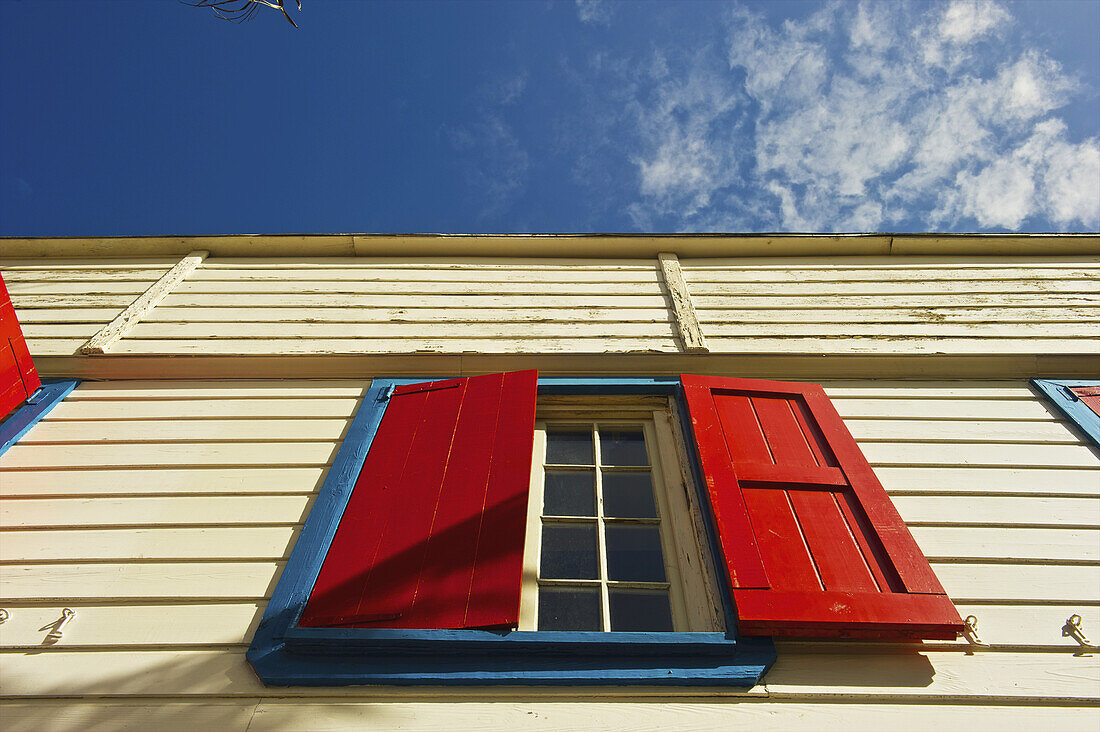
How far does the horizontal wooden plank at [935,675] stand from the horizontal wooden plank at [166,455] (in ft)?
7.22

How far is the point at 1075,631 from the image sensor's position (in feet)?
7.23

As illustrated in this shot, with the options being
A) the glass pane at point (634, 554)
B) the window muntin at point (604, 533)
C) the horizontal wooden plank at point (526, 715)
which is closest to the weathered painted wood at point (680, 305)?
the window muntin at point (604, 533)

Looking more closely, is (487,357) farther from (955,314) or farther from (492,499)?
(955,314)

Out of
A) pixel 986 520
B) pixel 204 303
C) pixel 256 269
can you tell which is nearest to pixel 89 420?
pixel 204 303

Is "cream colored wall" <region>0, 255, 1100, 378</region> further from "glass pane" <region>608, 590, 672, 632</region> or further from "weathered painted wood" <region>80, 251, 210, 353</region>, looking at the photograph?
"glass pane" <region>608, 590, 672, 632</region>

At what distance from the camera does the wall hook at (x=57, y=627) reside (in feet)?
7.20

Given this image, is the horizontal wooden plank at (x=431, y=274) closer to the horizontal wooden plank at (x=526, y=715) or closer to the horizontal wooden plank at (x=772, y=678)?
the horizontal wooden plank at (x=772, y=678)

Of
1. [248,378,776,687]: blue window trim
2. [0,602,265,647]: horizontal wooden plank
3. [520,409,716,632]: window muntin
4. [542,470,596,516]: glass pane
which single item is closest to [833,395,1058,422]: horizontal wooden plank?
[520,409,716,632]: window muntin

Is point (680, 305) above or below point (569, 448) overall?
above

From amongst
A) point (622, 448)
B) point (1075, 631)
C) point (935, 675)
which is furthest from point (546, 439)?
point (1075, 631)

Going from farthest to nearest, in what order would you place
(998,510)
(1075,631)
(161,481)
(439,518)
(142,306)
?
1. (142,306)
2. (161,481)
3. (998,510)
4. (439,518)
5. (1075,631)

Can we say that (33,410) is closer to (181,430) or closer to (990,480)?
(181,430)

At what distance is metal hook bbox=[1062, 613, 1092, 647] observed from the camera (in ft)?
7.14

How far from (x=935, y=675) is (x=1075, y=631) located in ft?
1.98
